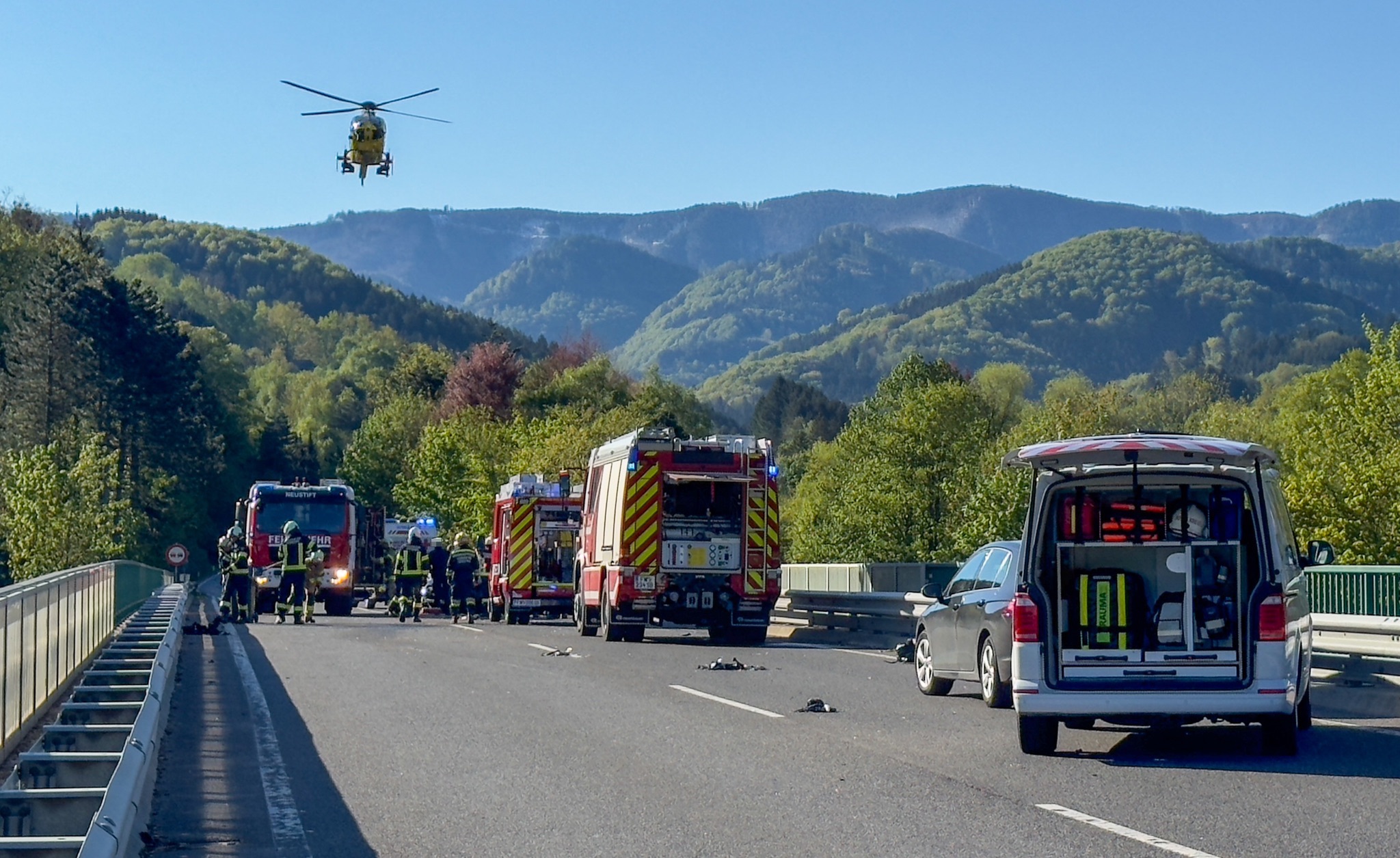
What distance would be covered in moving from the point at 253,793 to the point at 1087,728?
645 centimetres

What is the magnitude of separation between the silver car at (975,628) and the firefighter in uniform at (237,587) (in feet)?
59.6

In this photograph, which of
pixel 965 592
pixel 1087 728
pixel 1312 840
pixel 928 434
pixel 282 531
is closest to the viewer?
pixel 1312 840

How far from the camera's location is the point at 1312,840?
8328mm

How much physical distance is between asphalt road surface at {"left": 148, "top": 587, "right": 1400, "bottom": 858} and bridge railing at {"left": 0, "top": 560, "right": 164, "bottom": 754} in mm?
1049

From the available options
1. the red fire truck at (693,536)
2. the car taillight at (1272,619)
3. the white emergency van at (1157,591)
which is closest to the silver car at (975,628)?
the white emergency van at (1157,591)

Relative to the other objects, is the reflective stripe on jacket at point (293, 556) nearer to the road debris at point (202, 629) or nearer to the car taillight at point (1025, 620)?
the road debris at point (202, 629)

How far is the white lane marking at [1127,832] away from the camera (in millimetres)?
7977

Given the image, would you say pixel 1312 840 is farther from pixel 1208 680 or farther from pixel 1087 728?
pixel 1087 728

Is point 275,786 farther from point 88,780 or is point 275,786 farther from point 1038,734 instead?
point 1038,734

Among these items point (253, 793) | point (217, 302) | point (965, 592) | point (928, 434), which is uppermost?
point (217, 302)

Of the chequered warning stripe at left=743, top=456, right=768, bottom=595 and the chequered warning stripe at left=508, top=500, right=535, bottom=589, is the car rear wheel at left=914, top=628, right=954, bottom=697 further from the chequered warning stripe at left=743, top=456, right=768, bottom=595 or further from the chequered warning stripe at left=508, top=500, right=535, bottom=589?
the chequered warning stripe at left=508, top=500, right=535, bottom=589

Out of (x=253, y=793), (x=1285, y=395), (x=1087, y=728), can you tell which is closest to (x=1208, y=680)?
(x=1087, y=728)

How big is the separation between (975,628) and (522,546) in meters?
20.8

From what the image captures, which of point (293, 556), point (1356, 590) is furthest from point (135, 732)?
point (293, 556)
